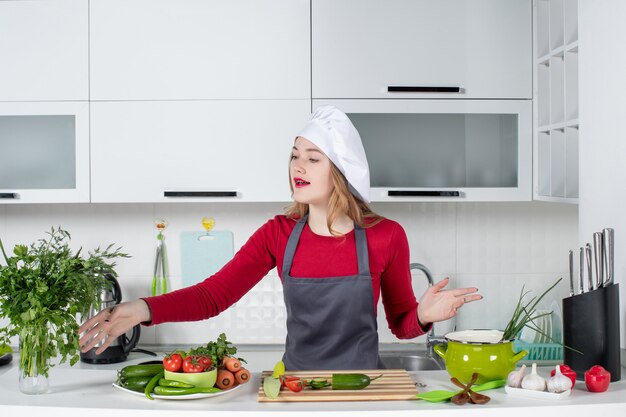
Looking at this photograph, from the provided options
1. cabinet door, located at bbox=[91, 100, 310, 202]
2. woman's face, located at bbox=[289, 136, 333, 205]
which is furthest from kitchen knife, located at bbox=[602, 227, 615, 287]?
cabinet door, located at bbox=[91, 100, 310, 202]

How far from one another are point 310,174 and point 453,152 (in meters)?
0.87

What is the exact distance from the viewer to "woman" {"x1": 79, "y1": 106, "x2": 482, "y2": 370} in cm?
220

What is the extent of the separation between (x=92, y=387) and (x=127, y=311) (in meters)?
0.20

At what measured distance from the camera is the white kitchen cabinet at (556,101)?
2.59 metres

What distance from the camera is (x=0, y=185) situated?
285 centimetres

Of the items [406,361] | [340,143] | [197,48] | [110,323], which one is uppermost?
[197,48]

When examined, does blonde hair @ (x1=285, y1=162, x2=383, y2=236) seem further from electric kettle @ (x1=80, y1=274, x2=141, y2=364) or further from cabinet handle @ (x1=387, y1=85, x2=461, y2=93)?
electric kettle @ (x1=80, y1=274, x2=141, y2=364)

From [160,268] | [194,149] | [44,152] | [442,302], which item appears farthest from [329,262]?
[44,152]

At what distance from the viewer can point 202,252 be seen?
3.21 m

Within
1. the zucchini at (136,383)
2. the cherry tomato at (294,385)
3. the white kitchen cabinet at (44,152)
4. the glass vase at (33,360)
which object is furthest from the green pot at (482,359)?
the white kitchen cabinet at (44,152)

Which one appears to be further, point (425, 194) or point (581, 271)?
point (425, 194)

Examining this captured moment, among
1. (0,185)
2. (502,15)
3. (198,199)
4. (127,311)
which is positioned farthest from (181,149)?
(502,15)

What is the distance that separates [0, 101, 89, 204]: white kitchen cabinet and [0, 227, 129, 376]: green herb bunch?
1087mm

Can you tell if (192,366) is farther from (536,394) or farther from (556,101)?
(556,101)
